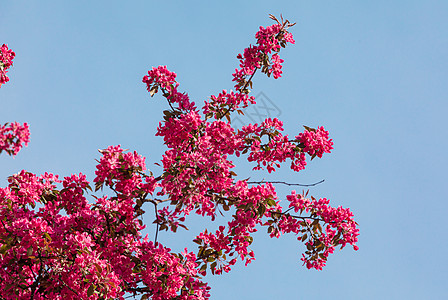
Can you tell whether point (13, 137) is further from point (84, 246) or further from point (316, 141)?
point (316, 141)

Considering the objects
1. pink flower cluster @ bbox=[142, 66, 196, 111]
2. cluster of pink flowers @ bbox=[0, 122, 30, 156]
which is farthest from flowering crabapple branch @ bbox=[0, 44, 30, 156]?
pink flower cluster @ bbox=[142, 66, 196, 111]

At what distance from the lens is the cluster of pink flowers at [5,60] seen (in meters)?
7.07

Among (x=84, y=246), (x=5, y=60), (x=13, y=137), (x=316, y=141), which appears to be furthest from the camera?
(x=5, y=60)

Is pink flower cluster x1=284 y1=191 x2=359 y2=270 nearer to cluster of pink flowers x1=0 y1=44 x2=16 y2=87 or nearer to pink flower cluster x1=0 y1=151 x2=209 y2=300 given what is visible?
pink flower cluster x1=0 y1=151 x2=209 y2=300

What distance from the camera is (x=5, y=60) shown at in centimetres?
711

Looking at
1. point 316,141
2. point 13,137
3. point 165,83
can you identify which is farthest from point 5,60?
point 316,141

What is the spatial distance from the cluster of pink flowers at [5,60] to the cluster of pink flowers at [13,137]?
365cm

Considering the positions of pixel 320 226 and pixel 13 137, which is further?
pixel 320 226

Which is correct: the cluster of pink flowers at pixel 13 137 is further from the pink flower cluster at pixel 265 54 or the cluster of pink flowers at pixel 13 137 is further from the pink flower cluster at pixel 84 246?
the pink flower cluster at pixel 265 54

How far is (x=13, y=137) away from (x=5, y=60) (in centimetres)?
386

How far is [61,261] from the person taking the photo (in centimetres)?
565

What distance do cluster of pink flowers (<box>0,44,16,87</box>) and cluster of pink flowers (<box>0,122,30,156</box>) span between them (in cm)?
365

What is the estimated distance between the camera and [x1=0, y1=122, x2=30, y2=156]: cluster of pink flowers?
3867 millimetres

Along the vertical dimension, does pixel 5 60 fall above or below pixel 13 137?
above
